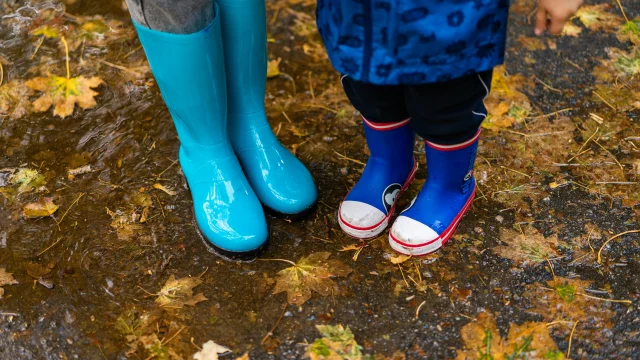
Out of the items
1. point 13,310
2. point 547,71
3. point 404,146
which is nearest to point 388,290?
point 404,146

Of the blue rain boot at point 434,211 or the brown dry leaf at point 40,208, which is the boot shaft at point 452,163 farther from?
the brown dry leaf at point 40,208

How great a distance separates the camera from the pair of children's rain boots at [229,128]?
1220 millimetres

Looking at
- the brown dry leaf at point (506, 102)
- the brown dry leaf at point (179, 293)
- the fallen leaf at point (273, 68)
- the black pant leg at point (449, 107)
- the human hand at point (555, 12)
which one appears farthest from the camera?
the fallen leaf at point (273, 68)

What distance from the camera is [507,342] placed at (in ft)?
4.11

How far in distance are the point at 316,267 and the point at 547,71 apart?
108cm

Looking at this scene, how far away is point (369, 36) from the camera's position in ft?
3.47

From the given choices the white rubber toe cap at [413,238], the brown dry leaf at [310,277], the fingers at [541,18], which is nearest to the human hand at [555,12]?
the fingers at [541,18]

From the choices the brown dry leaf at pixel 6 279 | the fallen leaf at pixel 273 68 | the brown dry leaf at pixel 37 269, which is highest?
the fallen leaf at pixel 273 68

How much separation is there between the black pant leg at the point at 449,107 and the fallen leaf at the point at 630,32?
113cm

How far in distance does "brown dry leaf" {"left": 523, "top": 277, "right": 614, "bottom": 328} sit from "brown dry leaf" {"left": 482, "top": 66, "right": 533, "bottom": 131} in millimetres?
569

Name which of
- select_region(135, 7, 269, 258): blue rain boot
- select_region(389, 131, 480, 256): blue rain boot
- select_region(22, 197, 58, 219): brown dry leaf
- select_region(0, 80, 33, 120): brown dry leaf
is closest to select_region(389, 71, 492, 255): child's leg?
select_region(389, 131, 480, 256): blue rain boot

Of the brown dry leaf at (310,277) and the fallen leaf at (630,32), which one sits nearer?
the brown dry leaf at (310,277)

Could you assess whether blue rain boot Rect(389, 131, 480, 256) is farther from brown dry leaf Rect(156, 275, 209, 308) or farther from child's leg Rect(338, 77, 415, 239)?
brown dry leaf Rect(156, 275, 209, 308)

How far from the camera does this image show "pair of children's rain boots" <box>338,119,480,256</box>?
4.52 feet
